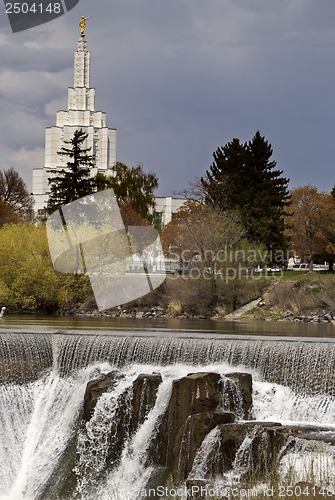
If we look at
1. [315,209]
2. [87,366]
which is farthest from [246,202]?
[87,366]

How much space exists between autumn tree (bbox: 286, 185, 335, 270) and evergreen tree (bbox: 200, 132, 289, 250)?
11.5 feet

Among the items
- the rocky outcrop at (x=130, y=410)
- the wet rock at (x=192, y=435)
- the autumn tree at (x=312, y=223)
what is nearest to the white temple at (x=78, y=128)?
the autumn tree at (x=312, y=223)

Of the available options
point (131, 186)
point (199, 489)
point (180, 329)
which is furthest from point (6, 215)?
point (199, 489)

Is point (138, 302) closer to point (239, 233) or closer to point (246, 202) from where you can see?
point (239, 233)

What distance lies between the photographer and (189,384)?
703 inches

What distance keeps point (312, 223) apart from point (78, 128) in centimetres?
4599

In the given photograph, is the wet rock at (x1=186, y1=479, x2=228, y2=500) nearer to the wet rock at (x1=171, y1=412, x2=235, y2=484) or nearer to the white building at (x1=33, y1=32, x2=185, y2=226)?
the wet rock at (x1=171, y1=412, x2=235, y2=484)

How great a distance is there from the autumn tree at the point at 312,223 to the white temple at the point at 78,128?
3968 cm

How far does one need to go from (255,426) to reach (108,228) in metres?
37.3

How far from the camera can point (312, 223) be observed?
217 ft

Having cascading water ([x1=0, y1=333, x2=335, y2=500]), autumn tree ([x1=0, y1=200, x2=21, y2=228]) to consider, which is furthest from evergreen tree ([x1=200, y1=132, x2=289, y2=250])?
cascading water ([x1=0, y1=333, x2=335, y2=500])

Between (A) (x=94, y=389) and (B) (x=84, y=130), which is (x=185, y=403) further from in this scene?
(B) (x=84, y=130)

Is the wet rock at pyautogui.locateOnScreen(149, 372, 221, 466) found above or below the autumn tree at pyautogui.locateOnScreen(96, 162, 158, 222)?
below

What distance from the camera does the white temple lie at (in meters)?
106
